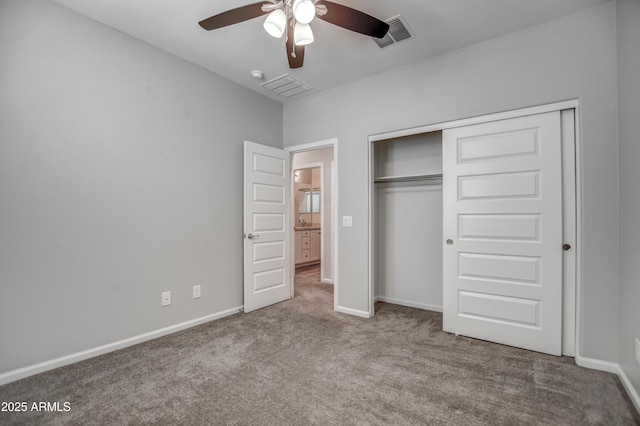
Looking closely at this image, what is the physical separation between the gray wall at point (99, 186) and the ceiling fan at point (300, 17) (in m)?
A: 1.19

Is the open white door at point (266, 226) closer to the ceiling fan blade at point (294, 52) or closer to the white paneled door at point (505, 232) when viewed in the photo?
the ceiling fan blade at point (294, 52)

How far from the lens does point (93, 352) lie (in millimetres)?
2410

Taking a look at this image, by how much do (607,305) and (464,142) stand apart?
5.52 ft

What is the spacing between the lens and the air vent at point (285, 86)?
3467mm

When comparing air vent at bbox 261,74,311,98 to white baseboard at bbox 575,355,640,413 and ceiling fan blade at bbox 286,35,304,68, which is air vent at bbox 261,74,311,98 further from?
white baseboard at bbox 575,355,640,413

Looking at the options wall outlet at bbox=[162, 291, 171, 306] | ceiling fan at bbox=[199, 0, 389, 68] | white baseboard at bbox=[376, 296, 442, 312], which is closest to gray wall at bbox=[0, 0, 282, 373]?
wall outlet at bbox=[162, 291, 171, 306]

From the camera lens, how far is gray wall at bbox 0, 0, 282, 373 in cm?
210

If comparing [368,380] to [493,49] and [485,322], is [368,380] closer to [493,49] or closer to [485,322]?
[485,322]

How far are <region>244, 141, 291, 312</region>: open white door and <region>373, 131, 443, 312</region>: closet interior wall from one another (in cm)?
122

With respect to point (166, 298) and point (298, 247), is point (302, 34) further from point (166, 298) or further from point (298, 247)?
point (298, 247)

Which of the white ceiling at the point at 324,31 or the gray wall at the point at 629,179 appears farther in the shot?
the white ceiling at the point at 324,31

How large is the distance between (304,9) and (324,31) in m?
0.93

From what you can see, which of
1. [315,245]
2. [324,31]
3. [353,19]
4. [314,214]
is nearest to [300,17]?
[353,19]

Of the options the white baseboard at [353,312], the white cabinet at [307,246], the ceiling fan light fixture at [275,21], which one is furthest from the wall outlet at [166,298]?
the white cabinet at [307,246]
